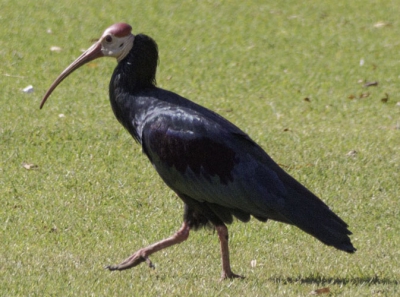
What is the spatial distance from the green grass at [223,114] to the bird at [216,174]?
1.25 feet

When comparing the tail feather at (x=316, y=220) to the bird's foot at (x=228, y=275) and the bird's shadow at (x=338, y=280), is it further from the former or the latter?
the bird's foot at (x=228, y=275)

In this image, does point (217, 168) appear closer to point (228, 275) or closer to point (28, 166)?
point (228, 275)

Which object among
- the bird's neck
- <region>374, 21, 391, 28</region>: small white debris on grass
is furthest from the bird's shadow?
<region>374, 21, 391, 28</region>: small white debris on grass

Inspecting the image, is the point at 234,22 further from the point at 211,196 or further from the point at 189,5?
the point at 211,196

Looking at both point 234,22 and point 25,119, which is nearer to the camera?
point 25,119

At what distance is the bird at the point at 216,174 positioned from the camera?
5.66 metres

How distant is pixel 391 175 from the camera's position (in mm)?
8492

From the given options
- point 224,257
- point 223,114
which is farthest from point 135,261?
point 223,114

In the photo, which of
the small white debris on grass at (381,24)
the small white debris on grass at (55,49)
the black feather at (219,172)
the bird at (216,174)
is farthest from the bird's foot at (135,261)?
the small white debris on grass at (381,24)

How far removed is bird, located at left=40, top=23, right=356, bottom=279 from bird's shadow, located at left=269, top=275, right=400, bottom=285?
33 centimetres

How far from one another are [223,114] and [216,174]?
4513mm

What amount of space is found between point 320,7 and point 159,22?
2.76 m

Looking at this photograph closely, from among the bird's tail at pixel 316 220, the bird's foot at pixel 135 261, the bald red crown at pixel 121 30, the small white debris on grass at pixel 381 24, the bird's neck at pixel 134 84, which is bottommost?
the small white debris on grass at pixel 381 24

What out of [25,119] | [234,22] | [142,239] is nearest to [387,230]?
[142,239]
